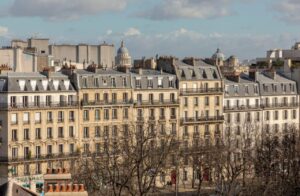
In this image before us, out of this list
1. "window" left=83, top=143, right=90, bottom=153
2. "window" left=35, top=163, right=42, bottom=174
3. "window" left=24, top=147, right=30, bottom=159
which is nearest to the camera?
"window" left=24, top=147, right=30, bottom=159

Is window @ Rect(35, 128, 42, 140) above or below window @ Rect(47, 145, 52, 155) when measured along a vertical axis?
above

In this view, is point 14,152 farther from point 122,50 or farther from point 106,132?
point 122,50

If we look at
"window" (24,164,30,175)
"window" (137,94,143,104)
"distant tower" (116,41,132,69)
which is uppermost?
"distant tower" (116,41,132,69)

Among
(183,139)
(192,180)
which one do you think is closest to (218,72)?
(183,139)

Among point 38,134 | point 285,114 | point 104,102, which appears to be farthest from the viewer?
point 285,114

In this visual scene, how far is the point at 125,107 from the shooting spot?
9006 cm

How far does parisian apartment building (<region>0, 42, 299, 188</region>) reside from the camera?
8144 cm

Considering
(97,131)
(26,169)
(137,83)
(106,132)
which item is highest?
(137,83)

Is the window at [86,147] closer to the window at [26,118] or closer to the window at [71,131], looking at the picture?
the window at [71,131]

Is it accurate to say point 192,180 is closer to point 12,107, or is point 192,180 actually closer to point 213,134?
point 213,134

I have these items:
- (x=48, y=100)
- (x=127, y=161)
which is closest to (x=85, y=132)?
(x=48, y=100)

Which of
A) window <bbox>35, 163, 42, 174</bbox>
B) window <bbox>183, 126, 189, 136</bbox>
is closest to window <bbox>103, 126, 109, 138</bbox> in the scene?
window <bbox>35, 163, 42, 174</bbox>

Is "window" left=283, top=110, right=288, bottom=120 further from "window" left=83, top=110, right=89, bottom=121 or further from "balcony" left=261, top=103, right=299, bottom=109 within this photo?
"window" left=83, top=110, right=89, bottom=121

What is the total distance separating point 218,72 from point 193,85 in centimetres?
487
